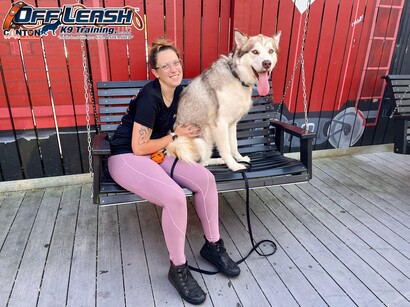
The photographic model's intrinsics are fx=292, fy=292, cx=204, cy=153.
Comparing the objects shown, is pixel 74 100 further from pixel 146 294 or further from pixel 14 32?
pixel 146 294

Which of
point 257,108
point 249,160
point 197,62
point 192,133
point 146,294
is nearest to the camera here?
point 146,294

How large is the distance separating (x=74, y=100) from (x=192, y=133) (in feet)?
4.79

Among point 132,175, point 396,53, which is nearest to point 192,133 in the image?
point 132,175

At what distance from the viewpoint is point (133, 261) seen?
6.78ft

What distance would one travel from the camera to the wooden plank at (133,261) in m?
1.79

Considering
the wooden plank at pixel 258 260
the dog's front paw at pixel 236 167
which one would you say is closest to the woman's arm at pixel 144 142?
the dog's front paw at pixel 236 167

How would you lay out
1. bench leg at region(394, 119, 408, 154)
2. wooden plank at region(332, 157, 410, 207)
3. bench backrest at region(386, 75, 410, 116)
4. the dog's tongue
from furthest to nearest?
1. bench backrest at region(386, 75, 410, 116)
2. wooden plank at region(332, 157, 410, 207)
3. bench leg at region(394, 119, 408, 154)
4. the dog's tongue

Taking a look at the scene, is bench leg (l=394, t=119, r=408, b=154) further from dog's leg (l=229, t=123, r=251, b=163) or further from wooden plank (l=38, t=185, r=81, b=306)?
wooden plank (l=38, t=185, r=81, b=306)

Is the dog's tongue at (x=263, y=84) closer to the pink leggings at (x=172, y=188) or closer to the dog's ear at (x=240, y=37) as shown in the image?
the dog's ear at (x=240, y=37)

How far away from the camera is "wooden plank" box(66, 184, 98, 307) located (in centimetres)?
178

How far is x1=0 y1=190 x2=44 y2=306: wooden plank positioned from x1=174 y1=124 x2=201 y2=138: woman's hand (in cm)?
143

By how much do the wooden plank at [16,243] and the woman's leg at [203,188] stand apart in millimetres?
1190

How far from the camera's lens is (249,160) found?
8.21 feet

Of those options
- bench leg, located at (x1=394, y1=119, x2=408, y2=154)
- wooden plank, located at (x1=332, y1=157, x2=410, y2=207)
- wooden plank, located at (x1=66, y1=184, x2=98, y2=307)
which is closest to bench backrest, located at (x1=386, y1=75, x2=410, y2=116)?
bench leg, located at (x1=394, y1=119, x2=408, y2=154)
